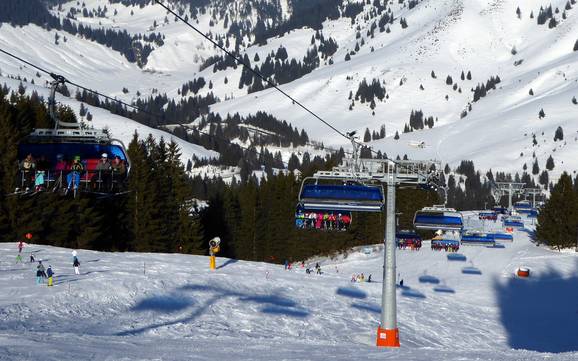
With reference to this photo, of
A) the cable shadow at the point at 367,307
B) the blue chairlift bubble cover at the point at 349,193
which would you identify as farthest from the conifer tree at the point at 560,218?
the blue chairlift bubble cover at the point at 349,193

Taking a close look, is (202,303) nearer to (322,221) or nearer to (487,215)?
(322,221)

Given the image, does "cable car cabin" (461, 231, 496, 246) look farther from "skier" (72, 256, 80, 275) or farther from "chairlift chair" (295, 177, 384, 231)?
"chairlift chair" (295, 177, 384, 231)

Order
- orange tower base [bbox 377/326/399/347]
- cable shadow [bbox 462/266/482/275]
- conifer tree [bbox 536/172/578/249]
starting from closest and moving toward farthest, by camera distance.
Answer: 1. orange tower base [bbox 377/326/399/347]
2. cable shadow [bbox 462/266/482/275]
3. conifer tree [bbox 536/172/578/249]

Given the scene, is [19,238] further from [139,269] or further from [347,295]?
[347,295]

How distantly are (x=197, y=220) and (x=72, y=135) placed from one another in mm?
48281

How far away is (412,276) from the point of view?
225ft

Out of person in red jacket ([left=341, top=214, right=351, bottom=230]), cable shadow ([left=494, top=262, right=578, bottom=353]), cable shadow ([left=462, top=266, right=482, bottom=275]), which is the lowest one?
cable shadow ([left=494, top=262, right=578, bottom=353])

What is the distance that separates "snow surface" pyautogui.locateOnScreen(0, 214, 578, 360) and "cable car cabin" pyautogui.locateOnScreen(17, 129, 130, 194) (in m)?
4.48

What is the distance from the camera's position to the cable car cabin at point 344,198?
28.1 m

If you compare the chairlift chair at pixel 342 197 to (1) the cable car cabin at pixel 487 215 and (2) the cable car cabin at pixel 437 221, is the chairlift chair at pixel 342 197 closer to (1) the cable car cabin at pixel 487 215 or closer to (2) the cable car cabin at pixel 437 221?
(2) the cable car cabin at pixel 437 221

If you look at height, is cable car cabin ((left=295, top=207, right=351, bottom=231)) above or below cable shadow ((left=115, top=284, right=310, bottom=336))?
above

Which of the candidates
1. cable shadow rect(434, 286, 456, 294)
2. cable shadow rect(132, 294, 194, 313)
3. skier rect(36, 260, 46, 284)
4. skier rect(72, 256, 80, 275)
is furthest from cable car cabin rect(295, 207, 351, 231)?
cable shadow rect(434, 286, 456, 294)

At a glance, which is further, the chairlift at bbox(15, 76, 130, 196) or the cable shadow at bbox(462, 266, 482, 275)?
the cable shadow at bbox(462, 266, 482, 275)

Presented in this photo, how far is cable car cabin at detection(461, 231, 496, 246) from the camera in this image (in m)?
56.8
